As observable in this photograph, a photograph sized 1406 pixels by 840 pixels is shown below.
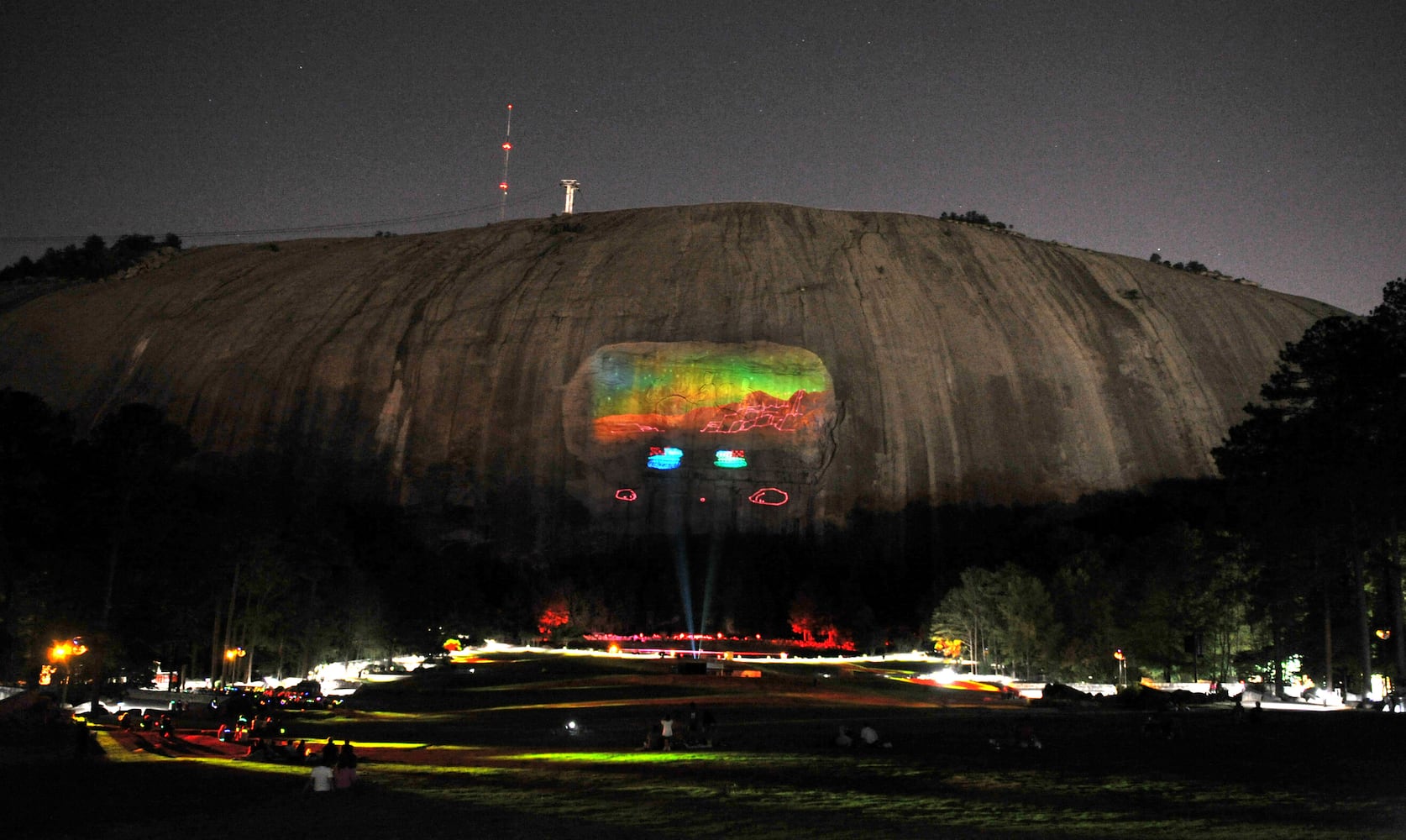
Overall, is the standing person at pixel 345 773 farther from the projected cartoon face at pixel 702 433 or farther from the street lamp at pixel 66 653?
the projected cartoon face at pixel 702 433

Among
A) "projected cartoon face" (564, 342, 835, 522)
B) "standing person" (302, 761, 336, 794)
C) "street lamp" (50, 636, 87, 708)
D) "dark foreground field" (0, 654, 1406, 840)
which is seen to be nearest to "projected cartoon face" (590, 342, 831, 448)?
"projected cartoon face" (564, 342, 835, 522)

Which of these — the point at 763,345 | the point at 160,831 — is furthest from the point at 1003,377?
the point at 160,831

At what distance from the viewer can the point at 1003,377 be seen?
114 meters

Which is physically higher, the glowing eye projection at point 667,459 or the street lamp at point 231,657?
the glowing eye projection at point 667,459

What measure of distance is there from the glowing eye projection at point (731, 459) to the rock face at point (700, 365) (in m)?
0.21

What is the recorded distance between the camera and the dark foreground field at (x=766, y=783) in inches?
626

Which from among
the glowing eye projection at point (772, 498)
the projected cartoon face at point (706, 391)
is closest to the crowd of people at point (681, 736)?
the glowing eye projection at point (772, 498)

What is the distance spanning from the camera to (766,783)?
19938 millimetres

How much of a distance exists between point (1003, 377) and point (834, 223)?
96.1 feet

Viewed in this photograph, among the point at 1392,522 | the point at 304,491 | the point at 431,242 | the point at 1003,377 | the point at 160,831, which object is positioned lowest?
the point at 160,831

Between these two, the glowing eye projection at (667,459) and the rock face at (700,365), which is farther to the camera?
the glowing eye projection at (667,459)

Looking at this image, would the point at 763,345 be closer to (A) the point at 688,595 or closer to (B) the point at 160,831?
(A) the point at 688,595

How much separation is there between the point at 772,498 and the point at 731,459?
512 cm

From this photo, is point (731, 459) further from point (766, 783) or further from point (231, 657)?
point (766, 783)
